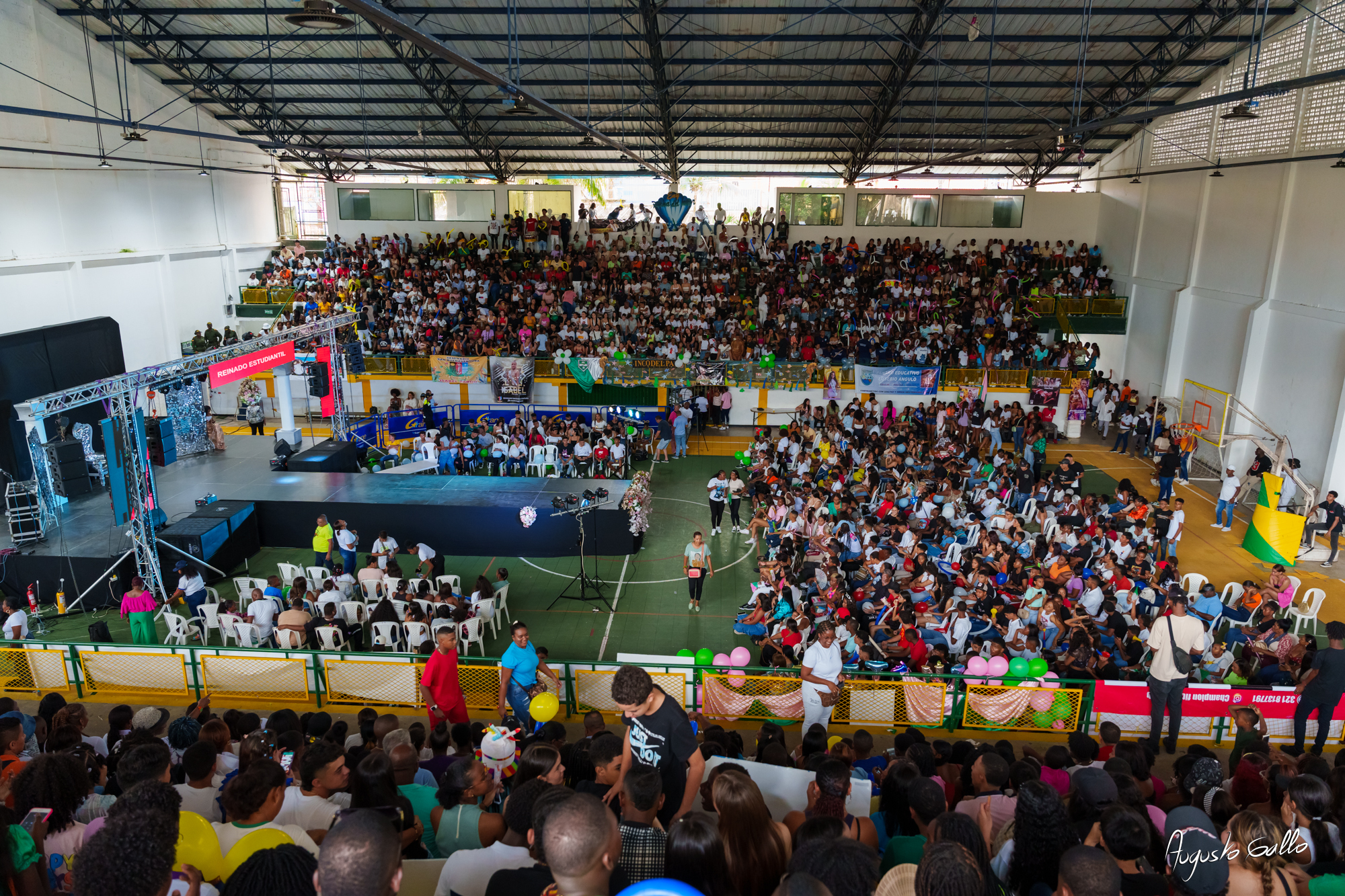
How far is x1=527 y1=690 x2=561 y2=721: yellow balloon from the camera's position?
6957 millimetres

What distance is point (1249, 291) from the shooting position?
20.0 meters

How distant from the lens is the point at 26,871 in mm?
3500

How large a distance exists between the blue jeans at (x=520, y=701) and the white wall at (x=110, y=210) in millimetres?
19896

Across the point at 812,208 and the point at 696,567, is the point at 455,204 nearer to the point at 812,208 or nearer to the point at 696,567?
the point at 812,208

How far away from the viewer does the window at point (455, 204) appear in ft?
103

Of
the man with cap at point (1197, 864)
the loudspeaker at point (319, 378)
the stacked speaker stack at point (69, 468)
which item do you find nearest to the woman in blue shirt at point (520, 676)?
the man with cap at point (1197, 864)

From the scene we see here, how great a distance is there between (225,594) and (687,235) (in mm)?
21035

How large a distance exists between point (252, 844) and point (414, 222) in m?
30.8

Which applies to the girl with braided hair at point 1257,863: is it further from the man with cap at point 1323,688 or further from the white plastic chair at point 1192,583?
the white plastic chair at point 1192,583

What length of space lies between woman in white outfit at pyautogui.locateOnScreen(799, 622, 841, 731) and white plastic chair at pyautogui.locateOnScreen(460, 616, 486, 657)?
490 cm

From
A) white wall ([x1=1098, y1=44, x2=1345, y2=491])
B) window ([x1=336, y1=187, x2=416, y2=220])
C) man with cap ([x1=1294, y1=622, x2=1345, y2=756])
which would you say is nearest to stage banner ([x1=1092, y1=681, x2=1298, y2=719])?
man with cap ([x1=1294, y1=622, x2=1345, y2=756])

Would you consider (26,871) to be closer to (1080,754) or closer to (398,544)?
(1080,754)

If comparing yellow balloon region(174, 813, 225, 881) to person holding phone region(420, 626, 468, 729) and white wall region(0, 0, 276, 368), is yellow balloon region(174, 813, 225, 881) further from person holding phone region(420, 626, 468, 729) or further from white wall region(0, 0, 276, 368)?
white wall region(0, 0, 276, 368)

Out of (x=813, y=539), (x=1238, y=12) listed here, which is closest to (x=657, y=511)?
(x=813, y=539)
